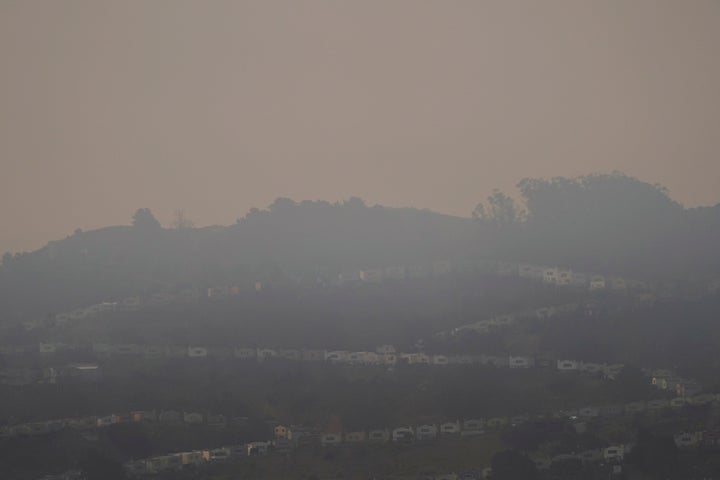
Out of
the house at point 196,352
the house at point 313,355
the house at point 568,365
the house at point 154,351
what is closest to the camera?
the house at point 568,365

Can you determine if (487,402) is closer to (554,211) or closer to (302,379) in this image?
(302,379)

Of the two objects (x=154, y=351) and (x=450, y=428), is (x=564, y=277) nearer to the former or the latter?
(x=450, y=428)

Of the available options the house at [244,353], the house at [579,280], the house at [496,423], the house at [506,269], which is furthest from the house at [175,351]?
the house at [579,280]

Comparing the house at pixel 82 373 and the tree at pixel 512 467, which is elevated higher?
the house at pixel 82 373

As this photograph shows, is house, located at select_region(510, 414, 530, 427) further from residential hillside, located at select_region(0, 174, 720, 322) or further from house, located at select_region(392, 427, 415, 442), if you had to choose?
residential hillside, located at select_region(0, 174, 720, 322)

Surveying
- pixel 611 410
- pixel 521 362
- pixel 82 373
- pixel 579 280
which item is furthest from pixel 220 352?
pixel 579 280

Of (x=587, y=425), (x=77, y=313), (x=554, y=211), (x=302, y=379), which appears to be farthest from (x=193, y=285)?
(x=587, y=425)

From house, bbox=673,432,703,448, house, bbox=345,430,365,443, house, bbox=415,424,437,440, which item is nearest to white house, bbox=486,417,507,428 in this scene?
house, bbox=415,424,437,440

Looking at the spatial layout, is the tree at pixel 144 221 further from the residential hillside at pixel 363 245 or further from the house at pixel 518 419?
the house at pixel 518 419
